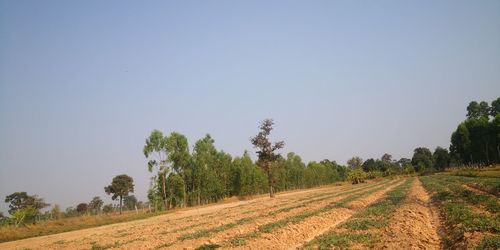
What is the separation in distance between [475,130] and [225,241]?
114 m

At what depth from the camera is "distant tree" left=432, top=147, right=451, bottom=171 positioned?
488ft

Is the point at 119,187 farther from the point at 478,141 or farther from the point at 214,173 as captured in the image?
the point at 478,141

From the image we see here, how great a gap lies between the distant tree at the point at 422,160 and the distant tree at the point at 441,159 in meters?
2.17

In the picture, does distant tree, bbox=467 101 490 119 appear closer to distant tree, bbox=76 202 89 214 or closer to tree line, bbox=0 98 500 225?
tree line, bbox=0 98 500 225

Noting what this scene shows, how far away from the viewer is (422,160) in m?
163

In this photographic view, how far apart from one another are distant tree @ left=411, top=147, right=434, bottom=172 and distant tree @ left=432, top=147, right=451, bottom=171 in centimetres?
217

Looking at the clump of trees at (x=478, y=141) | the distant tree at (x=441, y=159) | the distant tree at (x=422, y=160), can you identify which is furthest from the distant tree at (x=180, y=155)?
the distant tree at (x=441, y=159)

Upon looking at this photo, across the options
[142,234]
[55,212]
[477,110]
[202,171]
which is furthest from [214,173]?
[477,110]

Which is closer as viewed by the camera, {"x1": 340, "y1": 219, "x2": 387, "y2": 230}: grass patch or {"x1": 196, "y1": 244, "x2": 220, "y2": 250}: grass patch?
{"x1": 196, "y1": 244, "x2": 220, "y2": 250}: grass patch

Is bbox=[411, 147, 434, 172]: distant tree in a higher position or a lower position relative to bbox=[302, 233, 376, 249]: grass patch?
higher

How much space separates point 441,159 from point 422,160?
453 inches

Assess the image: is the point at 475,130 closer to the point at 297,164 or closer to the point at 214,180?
the point at 297,164

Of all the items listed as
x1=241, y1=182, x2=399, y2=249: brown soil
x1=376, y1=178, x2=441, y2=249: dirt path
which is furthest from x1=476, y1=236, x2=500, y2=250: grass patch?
x1=241, y1=182, x2=399, y2=249: brown soil

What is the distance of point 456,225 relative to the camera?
1609 cm
